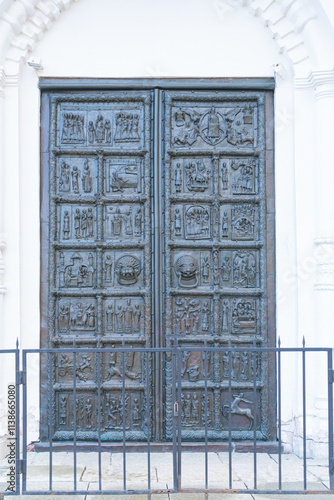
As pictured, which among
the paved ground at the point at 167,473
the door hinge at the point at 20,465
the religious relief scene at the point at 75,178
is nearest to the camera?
the door hinge at the point at 20,465

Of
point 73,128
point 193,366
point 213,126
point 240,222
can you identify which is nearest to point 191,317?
point 193,366

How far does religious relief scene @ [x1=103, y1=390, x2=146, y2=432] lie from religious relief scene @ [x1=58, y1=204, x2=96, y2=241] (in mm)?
1484

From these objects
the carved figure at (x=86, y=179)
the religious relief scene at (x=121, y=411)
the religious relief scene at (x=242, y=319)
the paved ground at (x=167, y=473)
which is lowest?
the paved ground at (x=167, y=473)

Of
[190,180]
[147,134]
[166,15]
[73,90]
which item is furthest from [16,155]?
[166,15]

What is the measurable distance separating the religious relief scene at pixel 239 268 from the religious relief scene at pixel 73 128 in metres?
1.73

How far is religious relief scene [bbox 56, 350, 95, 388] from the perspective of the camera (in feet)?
15.5

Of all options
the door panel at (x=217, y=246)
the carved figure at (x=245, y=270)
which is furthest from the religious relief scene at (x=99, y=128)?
→ the carved figure at (x=245, y=270)

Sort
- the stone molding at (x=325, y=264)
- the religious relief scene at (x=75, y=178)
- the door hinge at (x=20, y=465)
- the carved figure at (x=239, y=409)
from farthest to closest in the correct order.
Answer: the religious relief scene at (x=75, y=178) < the carved figure at (x=239, y=409) < the stone molding at (x=325, y=264) < the door hinge at (x=20, y=465)

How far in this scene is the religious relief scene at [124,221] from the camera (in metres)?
4.78

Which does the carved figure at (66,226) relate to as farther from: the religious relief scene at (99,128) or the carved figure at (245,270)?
the carved figure at (245,270)

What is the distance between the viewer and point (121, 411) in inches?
185

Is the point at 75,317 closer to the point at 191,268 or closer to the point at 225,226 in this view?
the point at 191,268

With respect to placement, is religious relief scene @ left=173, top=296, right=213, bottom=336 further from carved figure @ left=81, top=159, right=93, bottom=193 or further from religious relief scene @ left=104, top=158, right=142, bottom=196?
carved figure @ left=81, top=159, right=93, bottom=193

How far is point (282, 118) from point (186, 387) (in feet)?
8.72
